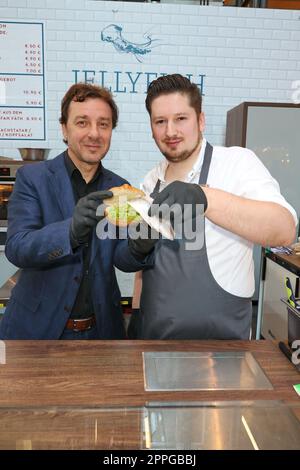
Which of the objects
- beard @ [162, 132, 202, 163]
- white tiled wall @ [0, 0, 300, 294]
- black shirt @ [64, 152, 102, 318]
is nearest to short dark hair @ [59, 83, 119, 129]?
black shirt @ [64, 152, 102, 318]

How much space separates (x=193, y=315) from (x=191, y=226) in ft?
1.11

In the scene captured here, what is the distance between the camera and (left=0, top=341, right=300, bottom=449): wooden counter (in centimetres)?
86

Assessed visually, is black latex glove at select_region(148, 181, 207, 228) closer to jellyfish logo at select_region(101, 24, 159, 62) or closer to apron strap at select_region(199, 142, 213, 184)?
apron strap at select_region(199, 142, 213, 184)

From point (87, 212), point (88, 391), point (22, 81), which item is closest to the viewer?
point (88, 391)

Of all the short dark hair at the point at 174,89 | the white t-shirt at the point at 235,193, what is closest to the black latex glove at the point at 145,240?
the white t-shirt at the point at 235,193

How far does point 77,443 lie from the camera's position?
836 millimetres

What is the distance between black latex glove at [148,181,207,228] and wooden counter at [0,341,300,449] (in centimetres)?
44

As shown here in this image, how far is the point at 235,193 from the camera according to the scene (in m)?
1.56

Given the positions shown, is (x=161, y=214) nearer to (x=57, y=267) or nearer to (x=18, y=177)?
(x=57, y=267)

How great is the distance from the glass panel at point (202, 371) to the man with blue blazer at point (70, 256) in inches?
16.3

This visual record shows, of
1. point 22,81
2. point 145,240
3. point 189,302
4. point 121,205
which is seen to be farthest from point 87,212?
point 22,81

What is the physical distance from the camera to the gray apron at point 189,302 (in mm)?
1481

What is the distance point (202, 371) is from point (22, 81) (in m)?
3.62

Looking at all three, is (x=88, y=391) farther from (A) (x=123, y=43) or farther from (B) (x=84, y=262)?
(A) (x=123, y=43)
